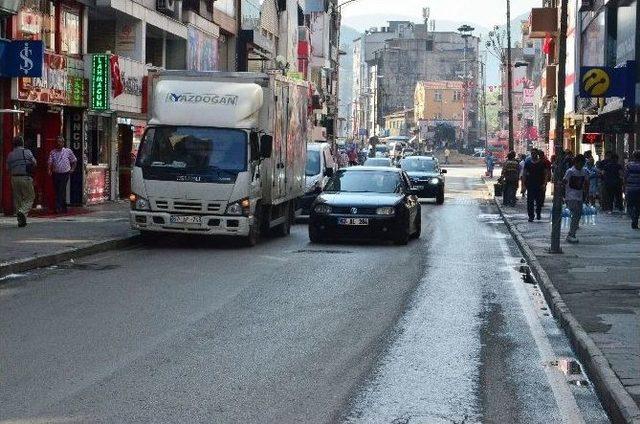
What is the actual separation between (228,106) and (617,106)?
777 inches

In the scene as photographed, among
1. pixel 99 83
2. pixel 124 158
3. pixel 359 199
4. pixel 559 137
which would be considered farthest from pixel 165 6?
pixel 559 137

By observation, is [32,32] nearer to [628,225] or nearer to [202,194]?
[202,194]

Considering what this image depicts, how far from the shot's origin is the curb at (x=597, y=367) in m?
8.22

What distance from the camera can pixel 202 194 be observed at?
22828 mm

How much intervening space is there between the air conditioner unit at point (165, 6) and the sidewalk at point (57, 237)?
1216cm

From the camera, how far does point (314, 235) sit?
80.5 ft

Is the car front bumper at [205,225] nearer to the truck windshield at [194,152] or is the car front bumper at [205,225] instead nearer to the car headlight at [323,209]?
the truck windshield at [194,152]

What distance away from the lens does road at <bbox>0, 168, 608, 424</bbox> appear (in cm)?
862

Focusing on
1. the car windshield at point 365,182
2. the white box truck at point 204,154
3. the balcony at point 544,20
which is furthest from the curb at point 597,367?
the balcony at point 544,20

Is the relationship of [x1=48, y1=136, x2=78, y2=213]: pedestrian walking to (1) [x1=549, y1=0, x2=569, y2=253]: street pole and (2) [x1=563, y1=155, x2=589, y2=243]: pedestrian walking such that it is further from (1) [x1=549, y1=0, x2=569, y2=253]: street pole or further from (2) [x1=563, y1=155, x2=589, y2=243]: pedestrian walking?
(1) [x1=549, y1=0, x2=569, y2=253]: street pole

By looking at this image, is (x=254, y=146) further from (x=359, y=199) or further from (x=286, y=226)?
(x=286, y=226)

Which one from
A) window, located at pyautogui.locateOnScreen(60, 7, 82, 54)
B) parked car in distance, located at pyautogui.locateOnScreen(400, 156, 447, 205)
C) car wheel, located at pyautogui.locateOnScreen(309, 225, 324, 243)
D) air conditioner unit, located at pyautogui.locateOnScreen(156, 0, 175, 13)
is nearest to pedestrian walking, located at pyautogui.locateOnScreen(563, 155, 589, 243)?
car wheel, located at pyautogui.locateOnScreen(309, 225, 324, 243)

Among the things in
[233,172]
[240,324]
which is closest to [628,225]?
[233,172]

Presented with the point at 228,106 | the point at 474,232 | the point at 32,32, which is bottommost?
the point at 474,232
